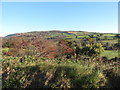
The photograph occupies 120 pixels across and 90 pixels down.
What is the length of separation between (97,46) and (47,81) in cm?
1360

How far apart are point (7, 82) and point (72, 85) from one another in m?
2.44

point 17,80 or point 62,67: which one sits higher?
point 62,67

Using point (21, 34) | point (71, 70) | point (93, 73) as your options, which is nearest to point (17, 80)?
point (71, 70)

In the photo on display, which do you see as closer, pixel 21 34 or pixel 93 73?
pixel 93 73

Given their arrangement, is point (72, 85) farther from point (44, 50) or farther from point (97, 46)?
point (97, 46)

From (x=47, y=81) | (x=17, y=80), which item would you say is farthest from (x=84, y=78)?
(x=17, y=80)

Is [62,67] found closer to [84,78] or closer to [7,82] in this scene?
[84,78]

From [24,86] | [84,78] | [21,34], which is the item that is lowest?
[24,86]

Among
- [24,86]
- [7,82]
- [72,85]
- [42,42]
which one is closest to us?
[72,85]

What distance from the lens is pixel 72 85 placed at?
3768 mm

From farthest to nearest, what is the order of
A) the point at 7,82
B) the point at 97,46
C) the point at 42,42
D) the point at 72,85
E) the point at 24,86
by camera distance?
the point at 97,46 < the point at 42,42 < the point at 7,82 < the point at 24,86 < the point at 72,85

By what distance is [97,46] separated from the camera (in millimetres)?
16375

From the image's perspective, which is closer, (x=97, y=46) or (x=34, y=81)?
(x=34, y=81)

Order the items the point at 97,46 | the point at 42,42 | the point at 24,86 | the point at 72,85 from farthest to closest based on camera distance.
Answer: the point at 97,46, the point at 42,42, the point at 24,86, the point at 72,85
